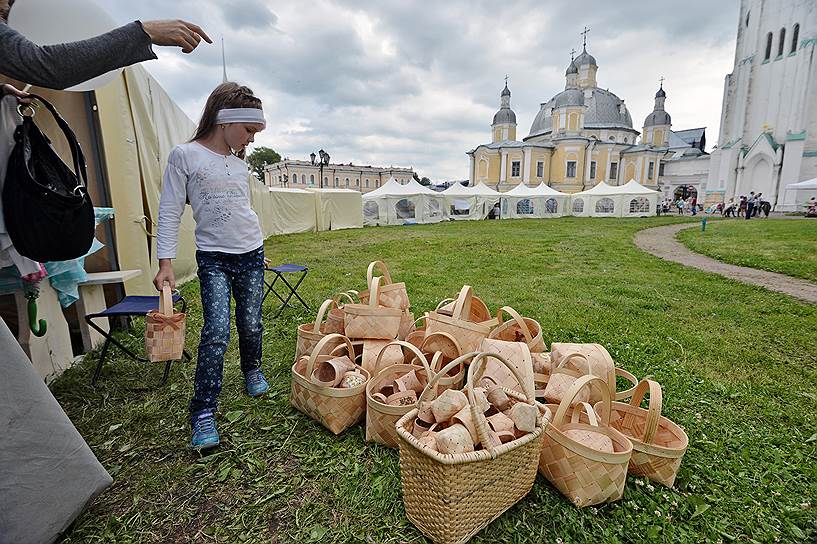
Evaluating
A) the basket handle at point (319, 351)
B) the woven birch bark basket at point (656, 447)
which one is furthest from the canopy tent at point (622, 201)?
the basket handle at point (319, 351)

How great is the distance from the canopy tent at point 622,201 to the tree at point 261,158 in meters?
37.8

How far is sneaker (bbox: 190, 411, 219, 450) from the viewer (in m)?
1.93

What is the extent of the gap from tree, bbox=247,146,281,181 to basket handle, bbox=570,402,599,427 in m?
50.9

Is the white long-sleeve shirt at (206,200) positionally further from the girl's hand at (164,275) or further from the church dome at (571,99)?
the church dome at (571,99)

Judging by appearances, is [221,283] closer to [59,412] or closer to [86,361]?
[59,412]

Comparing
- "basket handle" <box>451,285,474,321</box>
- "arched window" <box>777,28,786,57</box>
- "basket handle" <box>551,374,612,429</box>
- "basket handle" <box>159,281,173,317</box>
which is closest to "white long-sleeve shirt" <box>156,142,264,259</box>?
"basket handle" <box>159,281,173,317</box>

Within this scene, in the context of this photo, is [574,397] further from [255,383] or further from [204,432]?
[255,383]

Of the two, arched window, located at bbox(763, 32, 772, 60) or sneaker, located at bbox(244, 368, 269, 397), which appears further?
arched window, located at bbox(763, 32, 772, 60)

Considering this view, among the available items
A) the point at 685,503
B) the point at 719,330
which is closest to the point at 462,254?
the point at 719,330

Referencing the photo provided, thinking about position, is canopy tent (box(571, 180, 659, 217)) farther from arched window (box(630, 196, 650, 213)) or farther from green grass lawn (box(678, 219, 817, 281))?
green grass lawn (box(678, 219, 817, 281))

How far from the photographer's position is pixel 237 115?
1945 mm

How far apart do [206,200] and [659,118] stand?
6101 centimetres

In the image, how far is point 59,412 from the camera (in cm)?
143

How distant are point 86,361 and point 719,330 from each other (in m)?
5.44
